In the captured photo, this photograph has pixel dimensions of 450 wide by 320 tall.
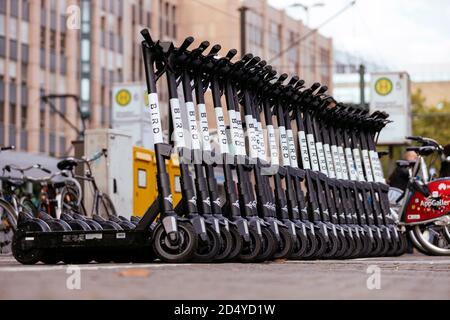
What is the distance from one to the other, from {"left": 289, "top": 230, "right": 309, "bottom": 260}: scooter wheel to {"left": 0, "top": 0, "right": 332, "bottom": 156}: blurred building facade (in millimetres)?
43663

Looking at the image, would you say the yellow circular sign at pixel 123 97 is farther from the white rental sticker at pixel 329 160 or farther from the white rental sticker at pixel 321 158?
the white rental sticker at pixel 321 158

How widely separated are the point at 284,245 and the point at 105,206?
671 centimetres

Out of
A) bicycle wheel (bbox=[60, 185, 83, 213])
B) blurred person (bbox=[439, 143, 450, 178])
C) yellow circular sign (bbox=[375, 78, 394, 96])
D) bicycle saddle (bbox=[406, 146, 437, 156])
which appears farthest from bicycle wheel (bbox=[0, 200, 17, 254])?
yellow circular sign (bbox=[375, 78, 394, 96])

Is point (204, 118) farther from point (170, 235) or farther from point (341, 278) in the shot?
point (341, 278)

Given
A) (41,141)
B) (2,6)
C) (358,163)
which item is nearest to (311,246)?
(358,163)

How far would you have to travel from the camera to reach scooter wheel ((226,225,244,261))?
11.3 metres

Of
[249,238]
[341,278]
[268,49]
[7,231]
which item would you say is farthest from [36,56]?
[341,278]

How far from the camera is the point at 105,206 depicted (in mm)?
18797

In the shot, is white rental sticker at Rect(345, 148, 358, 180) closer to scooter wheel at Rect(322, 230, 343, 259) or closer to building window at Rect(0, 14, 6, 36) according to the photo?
scooter wheel at Rect(322, 230, 343, 259)

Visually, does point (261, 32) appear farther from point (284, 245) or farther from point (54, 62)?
point (284, 245)

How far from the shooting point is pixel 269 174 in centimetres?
1348

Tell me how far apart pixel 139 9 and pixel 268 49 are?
50.9ft

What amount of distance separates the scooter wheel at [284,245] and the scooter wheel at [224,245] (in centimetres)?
103
